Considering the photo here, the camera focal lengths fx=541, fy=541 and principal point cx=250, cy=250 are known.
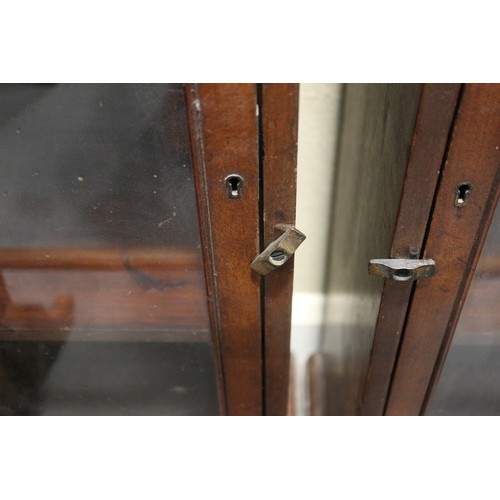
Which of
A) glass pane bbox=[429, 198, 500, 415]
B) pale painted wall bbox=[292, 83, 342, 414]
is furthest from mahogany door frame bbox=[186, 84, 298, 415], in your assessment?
pale painted wall bbox=[292, 83, 342, 414]

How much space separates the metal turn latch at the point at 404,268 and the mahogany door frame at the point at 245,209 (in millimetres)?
94

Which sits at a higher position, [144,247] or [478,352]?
[144,247]

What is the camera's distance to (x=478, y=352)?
0.71 meters

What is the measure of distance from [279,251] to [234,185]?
89 mm

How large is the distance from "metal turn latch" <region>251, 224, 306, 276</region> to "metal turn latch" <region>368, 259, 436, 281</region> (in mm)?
90

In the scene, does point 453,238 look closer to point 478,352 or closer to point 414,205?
point 414,205

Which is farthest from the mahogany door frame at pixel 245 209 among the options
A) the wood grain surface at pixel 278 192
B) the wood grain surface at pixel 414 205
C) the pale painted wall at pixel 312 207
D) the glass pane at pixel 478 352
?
the pale painted wall at pixel 312 207

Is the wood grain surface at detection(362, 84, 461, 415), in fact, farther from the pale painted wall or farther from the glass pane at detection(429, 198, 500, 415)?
the pale painted wall

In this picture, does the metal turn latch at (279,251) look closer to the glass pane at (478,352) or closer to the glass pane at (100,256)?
the glass pane at (100,256)

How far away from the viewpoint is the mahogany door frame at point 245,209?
Result: 0.47 meters

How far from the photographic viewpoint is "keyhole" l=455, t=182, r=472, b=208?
1.67 feet

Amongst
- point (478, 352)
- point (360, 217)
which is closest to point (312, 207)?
point (360, 217)
